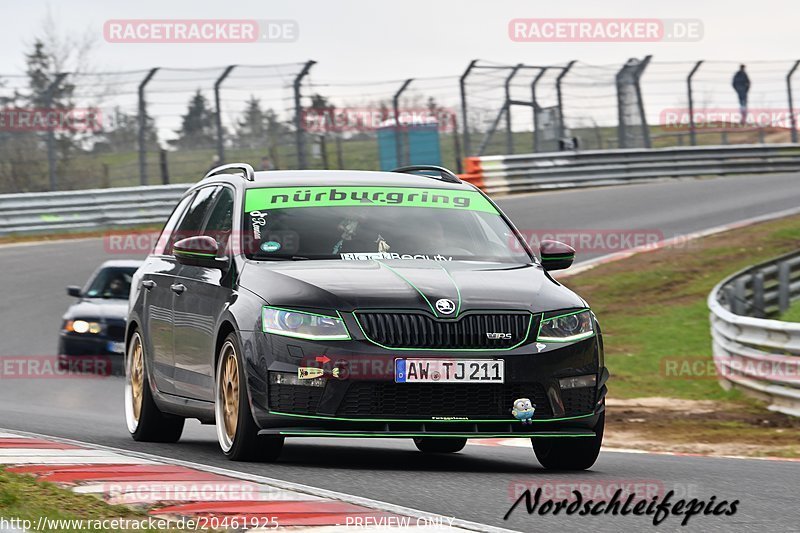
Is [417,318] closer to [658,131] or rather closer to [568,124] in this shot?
[568,124]

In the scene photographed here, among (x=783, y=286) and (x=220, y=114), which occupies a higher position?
(x=220, y=114)

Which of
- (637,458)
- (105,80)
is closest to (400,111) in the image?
(105,80)

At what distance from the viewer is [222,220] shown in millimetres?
8945

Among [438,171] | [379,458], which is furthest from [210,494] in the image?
[438,171]

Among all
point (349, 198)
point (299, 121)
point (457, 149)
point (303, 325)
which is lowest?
point (303, 325)

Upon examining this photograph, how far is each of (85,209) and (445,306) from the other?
2289cm

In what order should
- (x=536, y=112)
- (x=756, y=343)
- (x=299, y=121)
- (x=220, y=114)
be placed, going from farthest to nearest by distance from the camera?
(x=536, y=112) < (x=299, y=121) < (x=220, y=114) < (x=756, y=343)

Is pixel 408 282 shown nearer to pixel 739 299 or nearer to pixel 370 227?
pixel 370 227

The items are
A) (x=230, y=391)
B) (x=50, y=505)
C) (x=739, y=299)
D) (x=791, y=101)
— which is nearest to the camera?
(x=50, y=505)

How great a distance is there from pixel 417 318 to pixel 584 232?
18.4 meters

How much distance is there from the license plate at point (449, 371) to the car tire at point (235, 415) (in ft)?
2.61

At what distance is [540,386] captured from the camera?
761 centimetres

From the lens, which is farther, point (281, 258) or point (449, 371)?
point (281, 258)

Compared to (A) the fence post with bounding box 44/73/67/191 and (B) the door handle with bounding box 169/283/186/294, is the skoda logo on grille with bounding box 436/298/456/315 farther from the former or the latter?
(A) the fence post with bounding box 44/73/67/191
